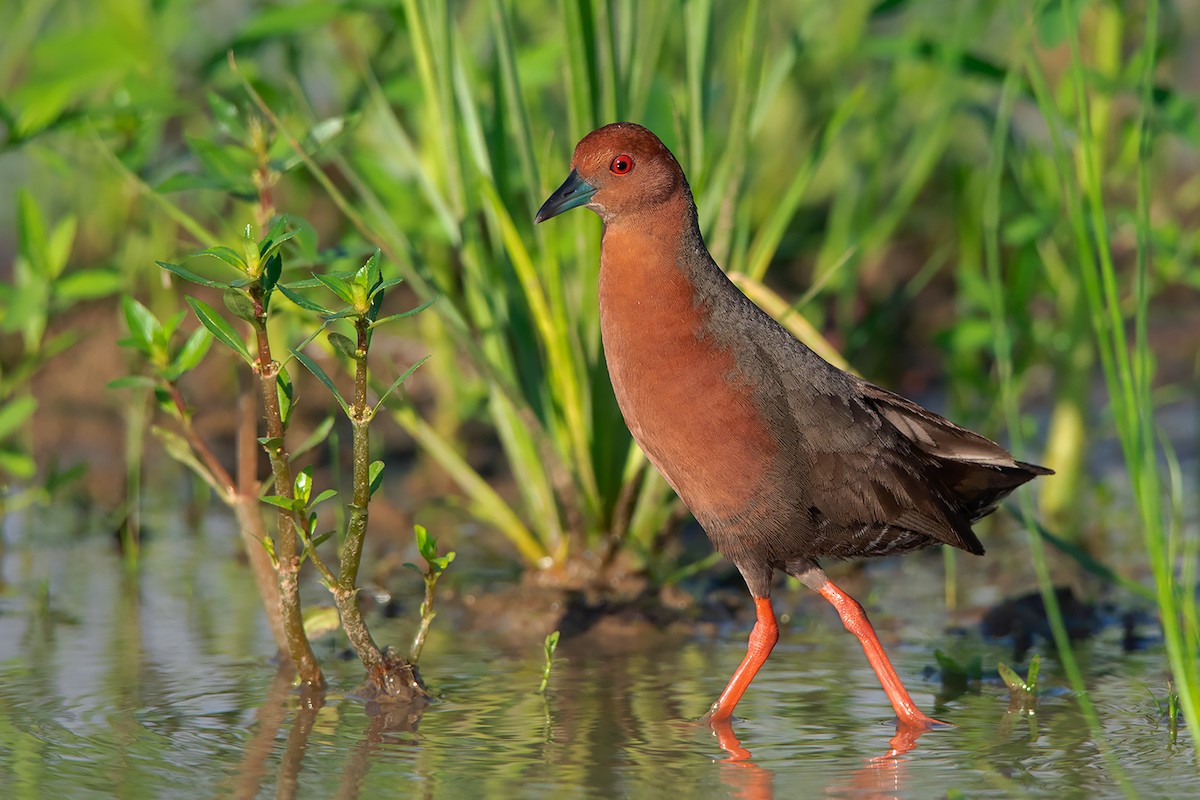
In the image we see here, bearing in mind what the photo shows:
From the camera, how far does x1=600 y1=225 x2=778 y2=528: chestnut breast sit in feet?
11.6

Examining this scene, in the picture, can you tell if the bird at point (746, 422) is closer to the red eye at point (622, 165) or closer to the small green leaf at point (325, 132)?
the red eye at point (622, 165)

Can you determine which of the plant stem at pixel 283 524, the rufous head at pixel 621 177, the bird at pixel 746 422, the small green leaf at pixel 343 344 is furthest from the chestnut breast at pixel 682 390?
the plant stem at pixel 283 524

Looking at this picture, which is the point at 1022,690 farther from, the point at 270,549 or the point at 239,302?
the point at 239,302

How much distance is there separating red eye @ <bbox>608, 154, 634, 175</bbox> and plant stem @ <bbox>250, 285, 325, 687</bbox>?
0.93 meters

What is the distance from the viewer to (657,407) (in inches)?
140

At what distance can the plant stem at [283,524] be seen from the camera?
3.17m

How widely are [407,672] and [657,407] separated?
863 millimetres

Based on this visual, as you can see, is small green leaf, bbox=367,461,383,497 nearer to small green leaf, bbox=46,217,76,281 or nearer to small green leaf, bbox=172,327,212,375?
small green leaf, bbox=172,327,212,375

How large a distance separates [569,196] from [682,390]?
587 mm

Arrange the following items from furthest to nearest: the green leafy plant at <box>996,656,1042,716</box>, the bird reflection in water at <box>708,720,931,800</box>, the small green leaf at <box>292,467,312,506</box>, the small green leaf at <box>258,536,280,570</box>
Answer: the green leafy plant at <box>996,656,1042,716</box> < the small green leaf at <box>258,536,280,570</box> < the small green leaf at <box>292,467,312,506</box> < the bird reflection in water at <box>708,720,931,800</box>

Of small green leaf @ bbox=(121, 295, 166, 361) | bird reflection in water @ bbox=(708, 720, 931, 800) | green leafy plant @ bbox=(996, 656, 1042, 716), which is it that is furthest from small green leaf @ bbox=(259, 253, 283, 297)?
green leafy plant @ bbox=(996, 656, 1042, 716)

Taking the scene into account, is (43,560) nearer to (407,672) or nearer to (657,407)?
(407,672)

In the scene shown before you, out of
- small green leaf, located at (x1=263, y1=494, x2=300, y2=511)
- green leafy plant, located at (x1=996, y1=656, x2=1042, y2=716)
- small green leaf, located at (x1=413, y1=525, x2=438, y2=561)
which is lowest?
green leafy plant, located at (x1=996, y1=656, x2=1042, y2=716)

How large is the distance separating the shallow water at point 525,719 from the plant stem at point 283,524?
11 centimetres
